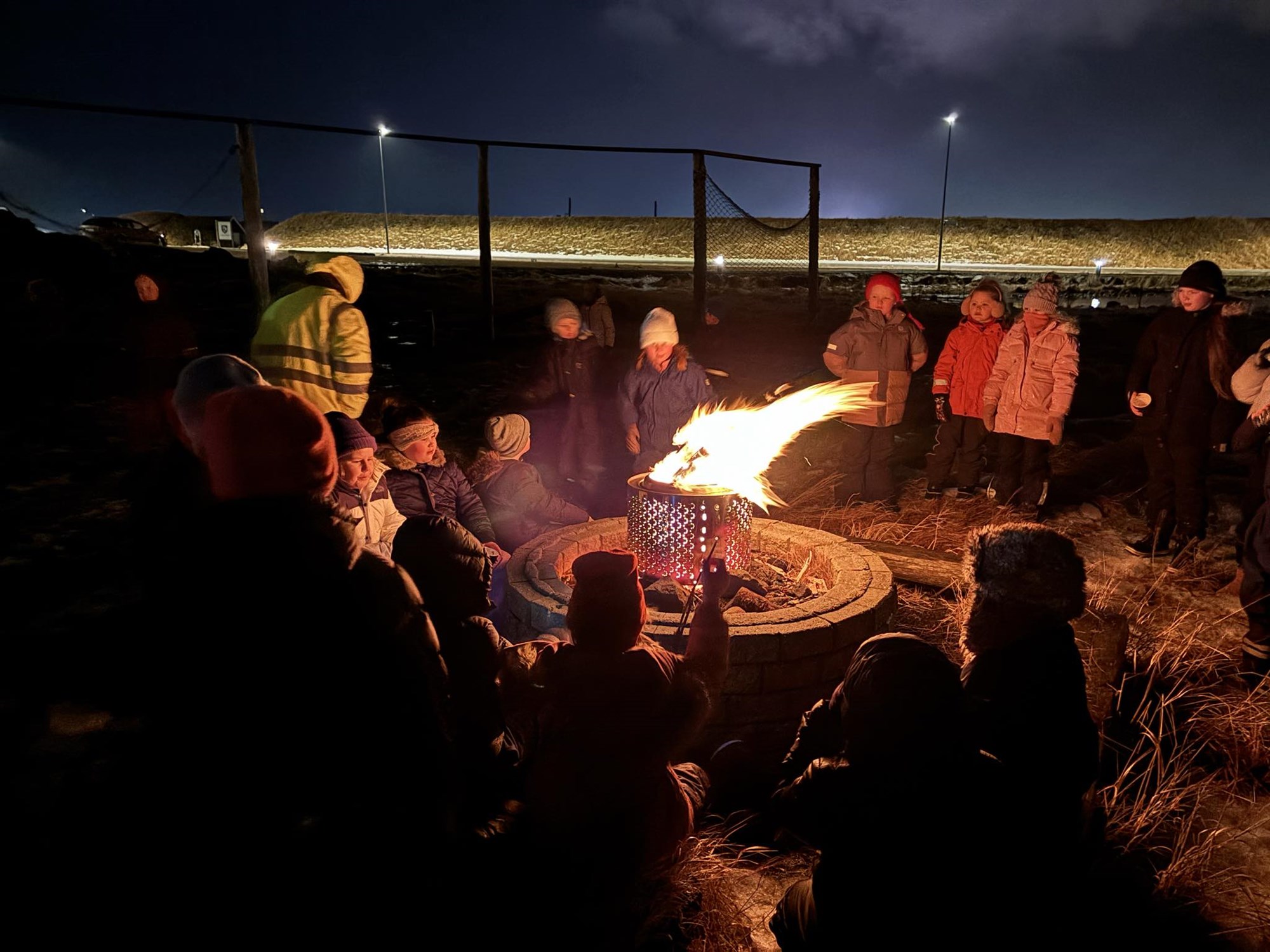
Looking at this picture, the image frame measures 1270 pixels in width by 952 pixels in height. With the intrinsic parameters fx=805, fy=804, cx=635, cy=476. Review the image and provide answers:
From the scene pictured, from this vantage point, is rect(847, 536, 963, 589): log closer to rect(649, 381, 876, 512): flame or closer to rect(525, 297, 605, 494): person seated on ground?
rect(649, 381, 876, 512): flame

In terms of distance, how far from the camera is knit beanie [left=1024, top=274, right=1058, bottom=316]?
610 centimetres

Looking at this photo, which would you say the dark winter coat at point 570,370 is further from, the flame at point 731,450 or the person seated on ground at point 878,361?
the flame at point 731,450

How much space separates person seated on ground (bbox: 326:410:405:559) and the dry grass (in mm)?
30234

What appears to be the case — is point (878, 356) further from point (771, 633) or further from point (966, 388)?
point (771, 633)

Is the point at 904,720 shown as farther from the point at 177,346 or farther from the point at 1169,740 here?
the point at 177,346

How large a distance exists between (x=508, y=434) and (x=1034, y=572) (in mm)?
3704

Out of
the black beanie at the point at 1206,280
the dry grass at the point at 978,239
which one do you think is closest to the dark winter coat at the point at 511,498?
the black beanie at the point at 1206,280

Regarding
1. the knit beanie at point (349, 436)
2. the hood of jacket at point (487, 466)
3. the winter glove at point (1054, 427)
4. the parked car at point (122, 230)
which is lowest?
the hood of jacket at point (487, 466)

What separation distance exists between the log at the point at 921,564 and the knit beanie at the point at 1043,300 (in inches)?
86.9

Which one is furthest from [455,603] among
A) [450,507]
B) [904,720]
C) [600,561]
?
[450,507]

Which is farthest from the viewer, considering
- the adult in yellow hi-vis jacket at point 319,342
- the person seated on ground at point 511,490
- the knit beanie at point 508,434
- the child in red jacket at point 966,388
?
the child in red jacket at point 966,388

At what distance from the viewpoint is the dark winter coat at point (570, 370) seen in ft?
23.3

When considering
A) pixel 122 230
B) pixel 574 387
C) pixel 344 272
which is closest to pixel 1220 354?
pixel 574 387

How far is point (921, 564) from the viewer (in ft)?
16.5
